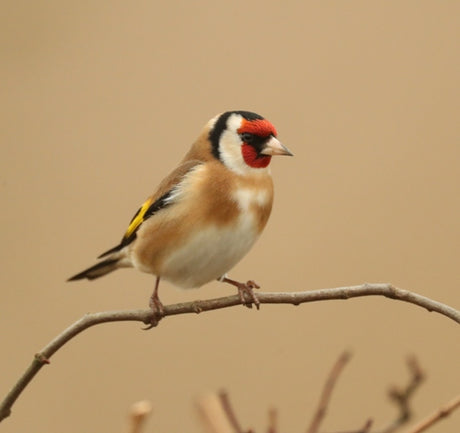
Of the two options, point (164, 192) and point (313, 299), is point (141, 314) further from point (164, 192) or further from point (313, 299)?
point (164, 192)

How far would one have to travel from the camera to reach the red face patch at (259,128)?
1422 mm

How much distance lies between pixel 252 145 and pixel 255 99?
1.26 metres

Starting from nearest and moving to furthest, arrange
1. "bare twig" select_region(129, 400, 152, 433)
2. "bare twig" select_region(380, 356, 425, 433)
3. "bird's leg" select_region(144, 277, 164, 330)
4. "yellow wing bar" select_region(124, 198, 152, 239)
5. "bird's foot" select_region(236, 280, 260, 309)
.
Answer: "bare twig" select_region(129, 400, 152, 433), "bare twig" select_region(380, 356, 425, 433), "bird's leg" select_region(144, 277, 164, 330), "bird's foot" select_region(236, 280, 260, 309), "yellow wing bar" select_region(124, 198, 152, 239)

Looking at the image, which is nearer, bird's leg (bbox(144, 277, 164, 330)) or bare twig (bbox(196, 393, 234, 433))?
bare twig (bbox(196, 393, 234, 433))

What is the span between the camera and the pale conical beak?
136 centimetres

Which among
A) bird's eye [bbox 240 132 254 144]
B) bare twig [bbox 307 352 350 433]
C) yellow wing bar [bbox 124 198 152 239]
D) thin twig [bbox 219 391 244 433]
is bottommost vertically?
thin twig [bbox 219 391 244 433]

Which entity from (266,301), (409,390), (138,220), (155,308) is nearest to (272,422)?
(409,390)

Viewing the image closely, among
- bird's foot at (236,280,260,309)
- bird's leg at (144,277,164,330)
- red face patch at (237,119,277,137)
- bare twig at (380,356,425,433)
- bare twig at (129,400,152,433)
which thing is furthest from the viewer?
red face patch at (237,119,277,137)

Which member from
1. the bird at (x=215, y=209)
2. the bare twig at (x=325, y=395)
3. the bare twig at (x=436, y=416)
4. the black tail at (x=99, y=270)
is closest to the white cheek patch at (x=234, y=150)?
the bird at (x=215, y=209)

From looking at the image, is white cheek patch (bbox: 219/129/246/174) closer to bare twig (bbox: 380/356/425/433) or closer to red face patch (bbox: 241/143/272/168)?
red face patch (bbox: 241/143/272/168)

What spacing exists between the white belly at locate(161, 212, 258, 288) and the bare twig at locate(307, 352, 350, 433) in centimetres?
84

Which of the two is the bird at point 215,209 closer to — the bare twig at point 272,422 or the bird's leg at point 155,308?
the bird's leg at point 155,308

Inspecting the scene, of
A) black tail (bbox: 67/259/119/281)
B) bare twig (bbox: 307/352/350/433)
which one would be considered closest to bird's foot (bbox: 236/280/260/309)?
black tail (bbox: 67/259/119/281)

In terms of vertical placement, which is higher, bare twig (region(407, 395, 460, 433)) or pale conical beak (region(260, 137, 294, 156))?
pale conical beak (region(260, 137, 294, 156))
